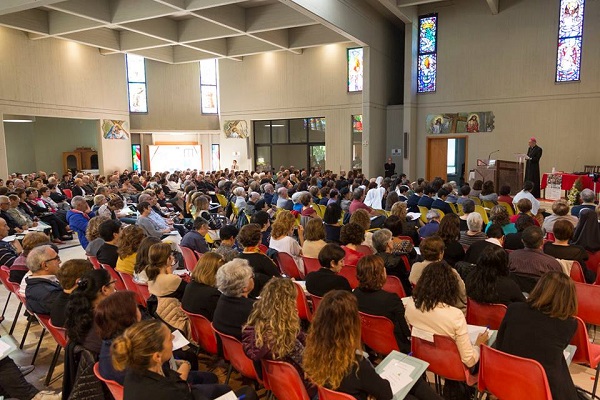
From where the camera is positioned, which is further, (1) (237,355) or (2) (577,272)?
(2) (577,272)

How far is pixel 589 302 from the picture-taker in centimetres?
379

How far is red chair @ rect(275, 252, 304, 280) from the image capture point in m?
5.11

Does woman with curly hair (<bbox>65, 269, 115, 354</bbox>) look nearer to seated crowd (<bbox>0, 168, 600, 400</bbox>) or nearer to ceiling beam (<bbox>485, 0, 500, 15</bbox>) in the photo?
seated crowd (<bbox>0, 168, 600, 400</bbox>)

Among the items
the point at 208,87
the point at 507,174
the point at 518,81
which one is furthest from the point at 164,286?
the point at 208,87

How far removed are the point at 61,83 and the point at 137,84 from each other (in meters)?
4.02

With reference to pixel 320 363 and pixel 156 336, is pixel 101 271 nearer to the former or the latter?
pixel 156 336

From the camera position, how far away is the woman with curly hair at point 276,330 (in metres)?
2.57

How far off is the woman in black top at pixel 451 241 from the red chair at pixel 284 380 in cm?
266

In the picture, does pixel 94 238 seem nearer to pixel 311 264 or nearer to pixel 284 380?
pixel 311 264

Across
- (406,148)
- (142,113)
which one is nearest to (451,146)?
(406,148)

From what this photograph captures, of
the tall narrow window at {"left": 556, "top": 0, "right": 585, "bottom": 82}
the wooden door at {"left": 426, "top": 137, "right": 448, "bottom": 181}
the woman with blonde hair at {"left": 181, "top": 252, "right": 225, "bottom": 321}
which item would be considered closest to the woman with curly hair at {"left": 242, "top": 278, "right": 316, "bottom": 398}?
the woman with blonde hair at {"left": 181, "top": 252, "right": 225, "bottom": 321}

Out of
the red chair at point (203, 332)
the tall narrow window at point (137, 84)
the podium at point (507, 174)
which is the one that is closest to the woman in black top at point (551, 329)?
the red chair at point (203, 332)

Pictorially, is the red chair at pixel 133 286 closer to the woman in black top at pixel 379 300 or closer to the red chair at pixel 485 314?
the woman in black top at pixel 379 300

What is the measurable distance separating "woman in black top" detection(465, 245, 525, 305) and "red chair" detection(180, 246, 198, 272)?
3426mm
